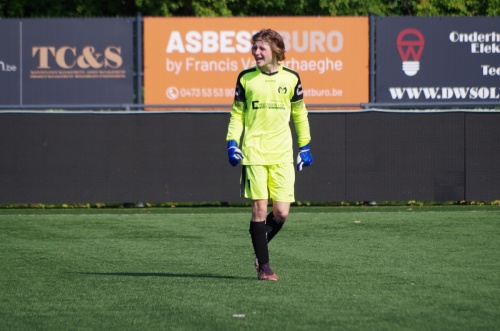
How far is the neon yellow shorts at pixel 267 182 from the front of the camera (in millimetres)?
9523

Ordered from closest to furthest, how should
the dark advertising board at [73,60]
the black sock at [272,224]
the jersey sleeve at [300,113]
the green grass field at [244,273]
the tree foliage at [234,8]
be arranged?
1. the green grass field at [244,273]
2. the jersey sleeve at [300,113]
3. the black sock at [272,224]
4. the dark advertising board at [73,60]
5. the tree foliage at [234,8]

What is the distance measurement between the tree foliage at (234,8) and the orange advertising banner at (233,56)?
6465mm

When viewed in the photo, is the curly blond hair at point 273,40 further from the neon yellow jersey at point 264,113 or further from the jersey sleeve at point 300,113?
the jersey sleeve at point 300,113

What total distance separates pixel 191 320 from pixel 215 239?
577 cm

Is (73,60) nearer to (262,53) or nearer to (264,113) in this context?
(264,113)

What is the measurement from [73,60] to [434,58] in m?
6.44

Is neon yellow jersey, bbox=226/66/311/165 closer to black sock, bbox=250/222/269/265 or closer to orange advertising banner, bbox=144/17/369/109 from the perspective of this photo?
black sock, bbox=250/222/269/265

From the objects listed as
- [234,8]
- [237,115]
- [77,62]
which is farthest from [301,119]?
[234,8]

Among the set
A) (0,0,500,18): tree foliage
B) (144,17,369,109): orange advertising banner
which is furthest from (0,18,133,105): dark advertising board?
(0,0,500,18): tree foliage

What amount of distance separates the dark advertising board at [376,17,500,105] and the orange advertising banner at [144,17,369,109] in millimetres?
392

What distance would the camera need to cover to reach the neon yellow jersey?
9562 millimetres

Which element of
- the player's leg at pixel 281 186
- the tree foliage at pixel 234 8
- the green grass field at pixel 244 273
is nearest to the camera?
the green grass field at pixel 244 273

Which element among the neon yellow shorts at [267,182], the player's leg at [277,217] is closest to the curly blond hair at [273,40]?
the neon yellow shorts at [267,182]

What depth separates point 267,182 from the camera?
9695mm
